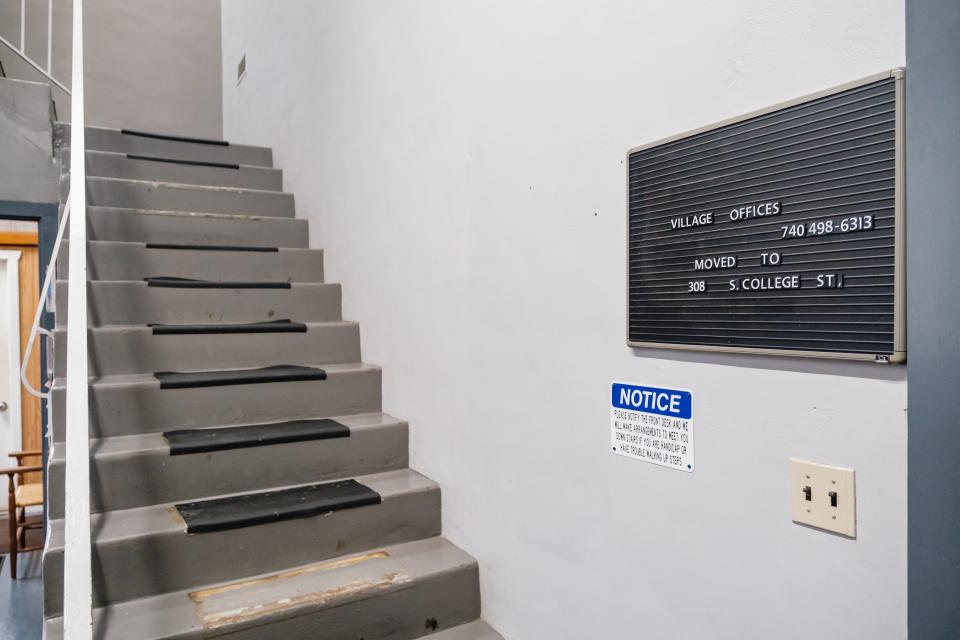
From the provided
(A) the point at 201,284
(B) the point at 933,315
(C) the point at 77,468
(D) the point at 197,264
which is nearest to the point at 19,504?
(D) the point at 197,264

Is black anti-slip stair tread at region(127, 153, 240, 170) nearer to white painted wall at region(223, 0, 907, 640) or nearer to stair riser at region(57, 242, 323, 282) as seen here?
stair riser at region(57, 242, 323, 282)

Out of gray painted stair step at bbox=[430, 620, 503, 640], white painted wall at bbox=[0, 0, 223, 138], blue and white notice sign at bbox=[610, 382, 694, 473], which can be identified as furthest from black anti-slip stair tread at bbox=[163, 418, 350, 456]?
white painted wall at bbox=[0, 0, 223, 138]

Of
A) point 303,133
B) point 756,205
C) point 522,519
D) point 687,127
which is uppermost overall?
point 303,133

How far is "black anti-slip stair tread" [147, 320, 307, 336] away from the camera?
2.27 meters

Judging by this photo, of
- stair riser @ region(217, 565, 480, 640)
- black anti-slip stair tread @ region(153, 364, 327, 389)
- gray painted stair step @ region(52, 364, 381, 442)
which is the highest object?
black anti-slip stair tread @ region(153, 364, 327, 389)

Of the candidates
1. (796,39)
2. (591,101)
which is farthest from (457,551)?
(796,39)

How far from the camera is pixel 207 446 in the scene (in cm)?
191

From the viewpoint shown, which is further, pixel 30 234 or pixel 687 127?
pixel 30 234

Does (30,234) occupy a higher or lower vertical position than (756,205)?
higher

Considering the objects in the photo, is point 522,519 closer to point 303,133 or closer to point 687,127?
point 687,127

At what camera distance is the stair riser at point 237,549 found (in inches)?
61.0

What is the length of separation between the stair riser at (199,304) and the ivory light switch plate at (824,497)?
2108 millimetres

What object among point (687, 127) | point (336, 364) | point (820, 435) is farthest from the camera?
point (336, 364)

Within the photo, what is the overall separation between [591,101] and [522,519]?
1.05 meters
